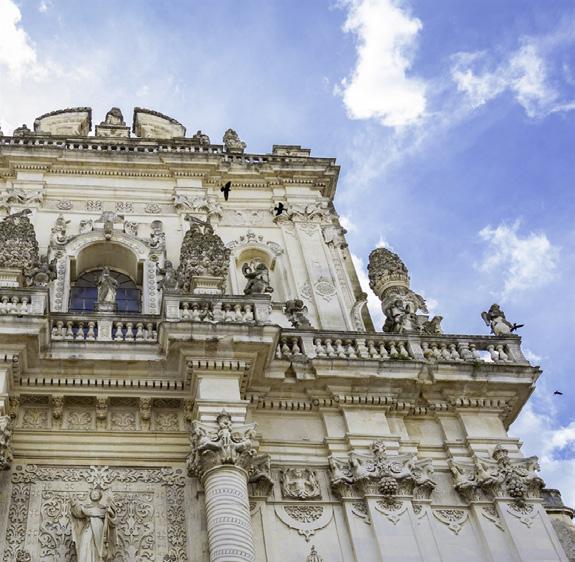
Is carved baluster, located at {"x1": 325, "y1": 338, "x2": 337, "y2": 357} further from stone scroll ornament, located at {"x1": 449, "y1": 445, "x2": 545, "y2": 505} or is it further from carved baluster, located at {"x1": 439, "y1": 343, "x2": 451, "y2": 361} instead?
stone scroll ornament, located at {"x1": 449, "y1": 445, "x2": 545, "y2": 505}

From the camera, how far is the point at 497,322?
49.4 ft

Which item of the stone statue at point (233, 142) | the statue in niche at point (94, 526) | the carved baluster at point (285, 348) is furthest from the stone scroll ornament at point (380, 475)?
the stone statue at point (233, 142)

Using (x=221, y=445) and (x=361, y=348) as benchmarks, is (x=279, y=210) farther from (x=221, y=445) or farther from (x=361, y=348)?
(x=221, y=445)

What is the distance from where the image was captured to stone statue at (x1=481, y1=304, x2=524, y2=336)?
14867 mm

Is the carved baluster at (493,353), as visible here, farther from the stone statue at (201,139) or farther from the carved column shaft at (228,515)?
the stone statue at (201,139)

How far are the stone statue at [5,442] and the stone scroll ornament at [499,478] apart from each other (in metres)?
6.53

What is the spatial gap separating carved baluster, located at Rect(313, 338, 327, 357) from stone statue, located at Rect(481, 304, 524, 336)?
328 cm

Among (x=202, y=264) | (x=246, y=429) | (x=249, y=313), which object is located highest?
(x=202, y=264)

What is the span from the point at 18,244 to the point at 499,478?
9.22m

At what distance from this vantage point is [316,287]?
16.7 metres

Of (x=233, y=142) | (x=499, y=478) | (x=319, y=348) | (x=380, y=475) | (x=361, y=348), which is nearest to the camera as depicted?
(x=380, y=475)

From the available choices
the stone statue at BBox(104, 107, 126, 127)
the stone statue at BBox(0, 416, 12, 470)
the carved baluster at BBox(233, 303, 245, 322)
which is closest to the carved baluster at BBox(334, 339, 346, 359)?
the carved baluster at BBox(233, 303, 245, 322)

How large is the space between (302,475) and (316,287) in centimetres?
515

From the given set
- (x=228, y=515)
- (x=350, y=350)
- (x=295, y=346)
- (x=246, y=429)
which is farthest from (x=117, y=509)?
(x=350, y=350)
